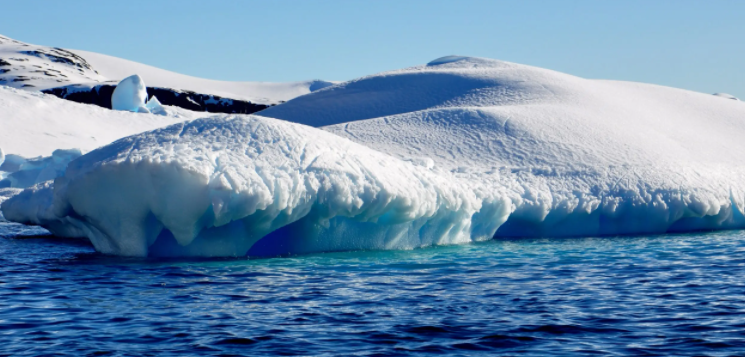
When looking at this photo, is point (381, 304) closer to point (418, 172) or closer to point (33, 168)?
point (418, 172)

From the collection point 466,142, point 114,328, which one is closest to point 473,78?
point 466,142

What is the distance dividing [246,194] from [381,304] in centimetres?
269

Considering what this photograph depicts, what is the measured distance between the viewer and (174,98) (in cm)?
6050

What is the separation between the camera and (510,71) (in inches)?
797

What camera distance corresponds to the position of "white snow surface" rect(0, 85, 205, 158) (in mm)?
24750

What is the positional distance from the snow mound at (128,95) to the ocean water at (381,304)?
923 inches

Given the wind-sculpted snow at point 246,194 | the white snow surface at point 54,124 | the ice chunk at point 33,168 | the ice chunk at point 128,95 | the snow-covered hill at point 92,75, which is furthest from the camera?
the snow-covered hill at point 92,75

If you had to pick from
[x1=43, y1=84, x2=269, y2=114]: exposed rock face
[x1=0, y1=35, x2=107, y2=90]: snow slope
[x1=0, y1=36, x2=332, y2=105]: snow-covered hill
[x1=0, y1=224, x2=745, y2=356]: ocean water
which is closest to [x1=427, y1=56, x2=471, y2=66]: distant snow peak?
[x1=0, y1=224, x2=745, y2=356]: ocean water

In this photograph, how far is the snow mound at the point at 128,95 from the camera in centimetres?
3262

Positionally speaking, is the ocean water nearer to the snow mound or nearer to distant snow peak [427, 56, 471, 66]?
distant snow peak [427, 56, 471, 66]

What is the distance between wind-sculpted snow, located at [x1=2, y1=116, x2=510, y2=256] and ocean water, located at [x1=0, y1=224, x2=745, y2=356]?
41 centimetres

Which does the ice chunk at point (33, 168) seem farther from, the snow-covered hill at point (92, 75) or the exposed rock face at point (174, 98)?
the snow-covered hill at point (92, 75)

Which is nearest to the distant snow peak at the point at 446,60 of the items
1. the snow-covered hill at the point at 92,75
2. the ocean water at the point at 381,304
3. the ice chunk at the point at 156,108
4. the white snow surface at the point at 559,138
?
the white snow surface at the point at 559,138

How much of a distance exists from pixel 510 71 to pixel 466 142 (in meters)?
6.03
